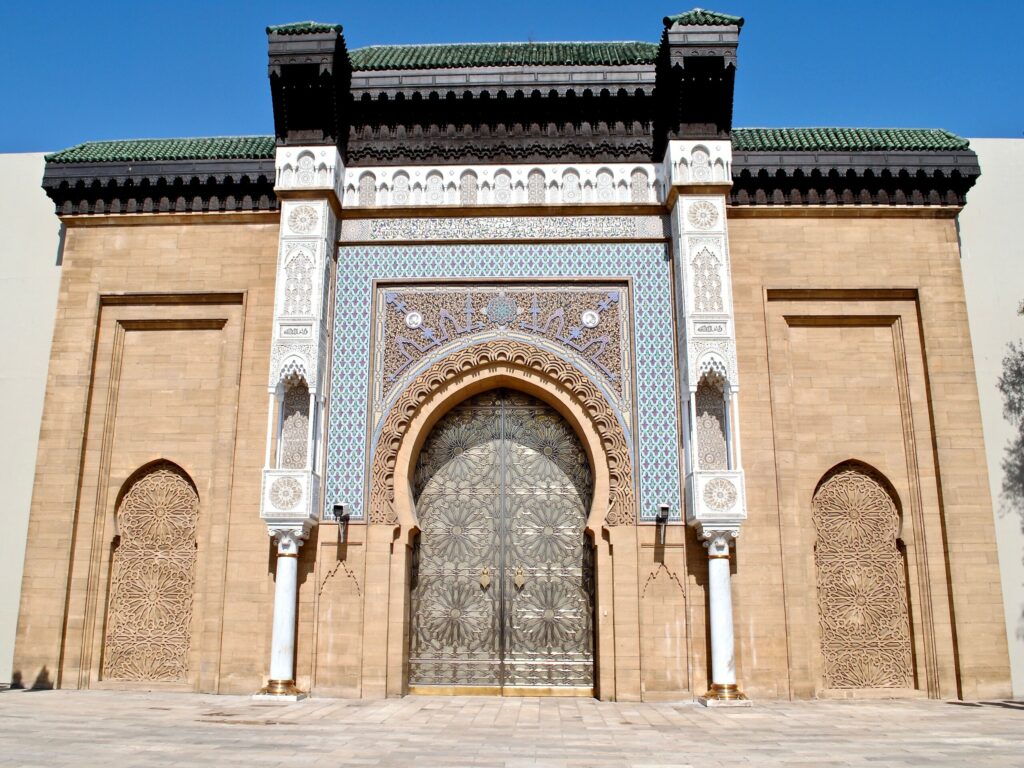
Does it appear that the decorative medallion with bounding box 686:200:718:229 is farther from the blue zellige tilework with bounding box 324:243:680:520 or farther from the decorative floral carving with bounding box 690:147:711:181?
the blue zellige tilework with bounding box 324:243:680:520

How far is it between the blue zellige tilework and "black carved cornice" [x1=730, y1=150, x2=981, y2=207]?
117 cm

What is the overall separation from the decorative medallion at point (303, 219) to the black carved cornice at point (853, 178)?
404 centimetres

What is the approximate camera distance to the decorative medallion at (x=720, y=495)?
7.92 m

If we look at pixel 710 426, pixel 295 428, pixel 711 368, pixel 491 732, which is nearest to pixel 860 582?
pixel 710 426

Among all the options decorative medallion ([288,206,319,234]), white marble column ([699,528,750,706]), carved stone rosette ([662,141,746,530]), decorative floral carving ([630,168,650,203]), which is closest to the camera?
white marble column ([699,528,750,706])

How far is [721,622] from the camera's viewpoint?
308 inches

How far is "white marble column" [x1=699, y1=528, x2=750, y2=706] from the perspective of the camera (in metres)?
7.68

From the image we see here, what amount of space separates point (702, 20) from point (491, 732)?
21.5 ft

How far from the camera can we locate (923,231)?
9086 mm

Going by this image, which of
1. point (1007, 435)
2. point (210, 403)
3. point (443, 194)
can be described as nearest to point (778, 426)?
point (1007, 435)

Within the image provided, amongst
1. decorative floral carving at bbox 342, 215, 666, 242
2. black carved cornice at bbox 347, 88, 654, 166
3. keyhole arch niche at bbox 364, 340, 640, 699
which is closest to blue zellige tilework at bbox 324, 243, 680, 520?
decorative floral carving at bbox 342, 215, 666, 242

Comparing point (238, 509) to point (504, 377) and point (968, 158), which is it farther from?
point (968, 158)

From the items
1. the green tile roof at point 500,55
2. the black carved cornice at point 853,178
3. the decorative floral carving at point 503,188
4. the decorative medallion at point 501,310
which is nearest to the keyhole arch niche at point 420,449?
the decorative medallion at point 501,310

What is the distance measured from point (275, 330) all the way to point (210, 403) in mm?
1051
